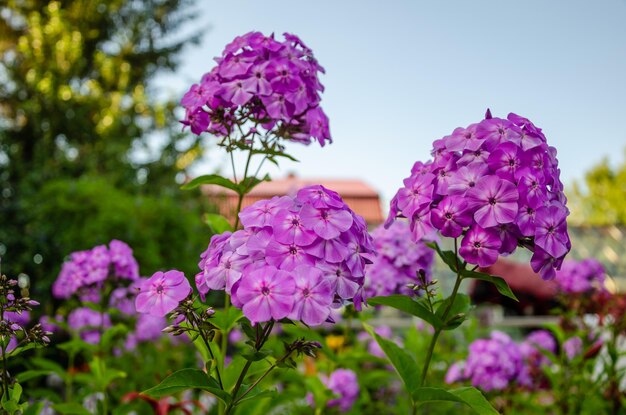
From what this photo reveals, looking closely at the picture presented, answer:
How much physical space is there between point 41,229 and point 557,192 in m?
7.52

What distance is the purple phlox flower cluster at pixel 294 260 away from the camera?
125 centimetres

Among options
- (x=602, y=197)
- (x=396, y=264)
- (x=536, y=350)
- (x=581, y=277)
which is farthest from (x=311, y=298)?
(x=602, y=197)

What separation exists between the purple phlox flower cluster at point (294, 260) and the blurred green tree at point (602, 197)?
31.9 m

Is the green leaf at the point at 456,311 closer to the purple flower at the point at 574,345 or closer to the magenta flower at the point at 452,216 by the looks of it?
the magenta flower at the point at 452,216

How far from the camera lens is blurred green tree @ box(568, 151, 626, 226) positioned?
30.4 m

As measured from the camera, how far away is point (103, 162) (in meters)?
14.6

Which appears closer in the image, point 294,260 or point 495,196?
point 294,260

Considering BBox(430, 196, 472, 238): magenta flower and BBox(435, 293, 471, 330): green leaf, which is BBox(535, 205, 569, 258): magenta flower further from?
BBox(435, 293, 471, 330): green leaf

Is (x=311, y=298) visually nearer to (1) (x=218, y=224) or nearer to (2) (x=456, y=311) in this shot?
(2) (x=456, y=311)

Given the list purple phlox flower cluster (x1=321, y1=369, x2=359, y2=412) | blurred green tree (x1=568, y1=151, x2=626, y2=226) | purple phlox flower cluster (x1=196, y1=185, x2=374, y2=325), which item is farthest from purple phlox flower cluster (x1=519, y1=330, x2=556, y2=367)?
blurred green tree (x1=568, y1=151, x2=626, y2=226)

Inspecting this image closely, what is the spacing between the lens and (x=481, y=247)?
1.52 meters

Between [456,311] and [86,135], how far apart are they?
14.7 meters

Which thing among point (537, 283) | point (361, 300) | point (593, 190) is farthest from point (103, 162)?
point (593, 190)

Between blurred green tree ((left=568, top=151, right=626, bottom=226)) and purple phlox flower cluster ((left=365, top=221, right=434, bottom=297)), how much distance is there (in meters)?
30.4
